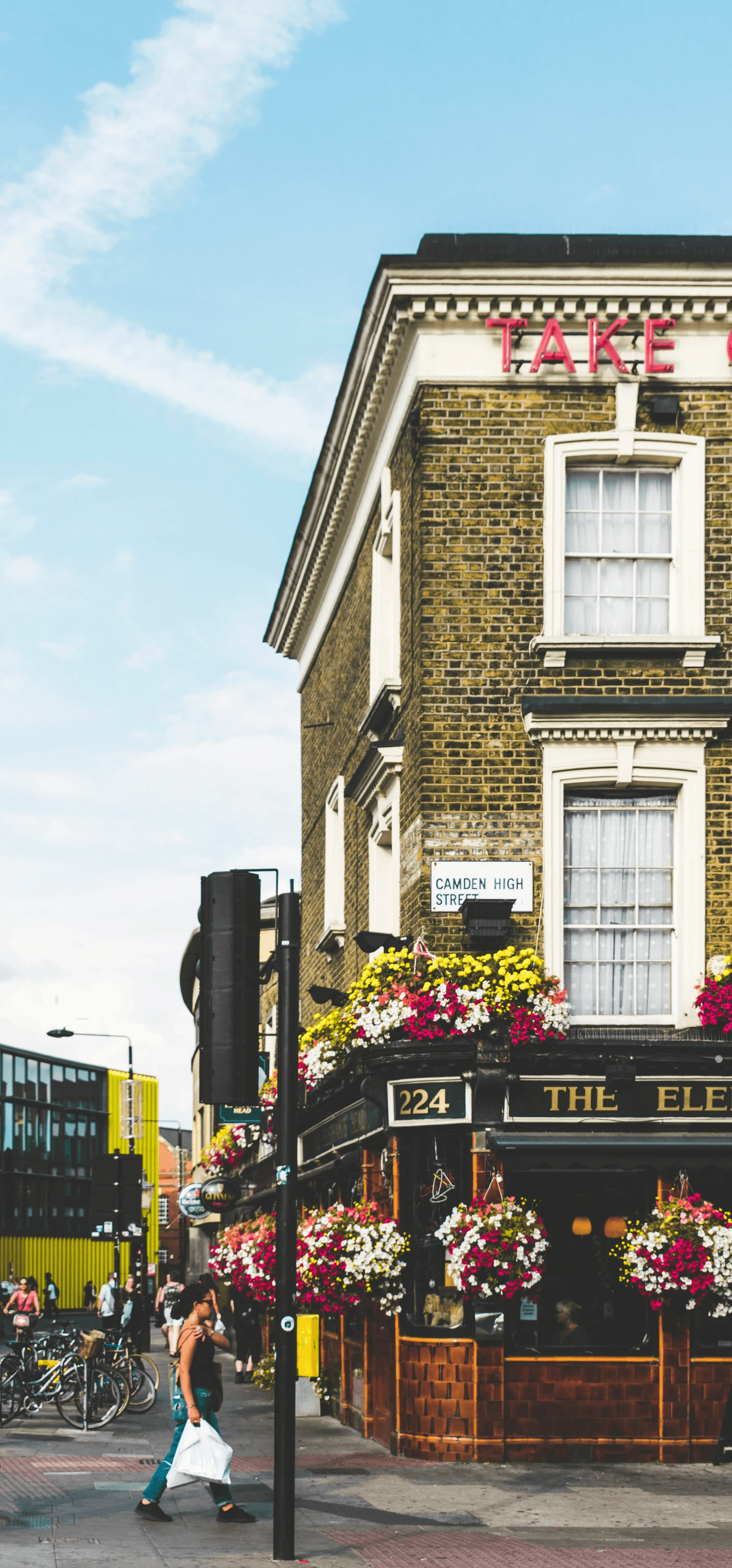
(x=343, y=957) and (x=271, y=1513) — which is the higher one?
(x=343, y=957)

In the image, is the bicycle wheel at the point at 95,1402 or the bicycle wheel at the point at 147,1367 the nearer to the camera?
the bicycle wheel at the point at 95,1402

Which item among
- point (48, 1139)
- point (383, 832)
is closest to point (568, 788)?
point (383, 832)

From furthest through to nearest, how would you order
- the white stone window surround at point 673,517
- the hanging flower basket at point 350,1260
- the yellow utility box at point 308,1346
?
the white stone window surround at point 673,517 → the hanging flower basket at point 350,1260 → the yellow utility box at point 308,1346

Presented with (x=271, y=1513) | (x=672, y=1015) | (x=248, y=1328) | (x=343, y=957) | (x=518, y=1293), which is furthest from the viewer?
(x=248, y=1328)

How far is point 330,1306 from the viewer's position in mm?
17625

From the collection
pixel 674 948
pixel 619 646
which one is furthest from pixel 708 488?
pixel 674 948


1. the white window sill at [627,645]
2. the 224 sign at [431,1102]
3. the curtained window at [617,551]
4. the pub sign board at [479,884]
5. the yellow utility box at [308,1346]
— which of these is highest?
the curtained window at [617,551]

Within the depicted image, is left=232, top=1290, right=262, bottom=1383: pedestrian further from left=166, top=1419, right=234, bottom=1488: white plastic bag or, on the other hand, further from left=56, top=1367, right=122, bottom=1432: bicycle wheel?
left=166, top=1419, right=234, bottom=1488: white plastic bag

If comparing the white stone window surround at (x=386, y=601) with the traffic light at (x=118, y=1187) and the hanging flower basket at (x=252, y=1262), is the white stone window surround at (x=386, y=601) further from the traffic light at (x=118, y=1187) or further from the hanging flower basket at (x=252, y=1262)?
the traffic light at (x=118, y=1187)

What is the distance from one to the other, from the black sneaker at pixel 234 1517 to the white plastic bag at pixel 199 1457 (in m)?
0.54

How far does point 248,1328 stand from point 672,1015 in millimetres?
15176

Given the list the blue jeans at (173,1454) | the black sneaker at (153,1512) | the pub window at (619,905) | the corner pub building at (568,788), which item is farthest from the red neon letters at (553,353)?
the black sneaker at (153,1512)

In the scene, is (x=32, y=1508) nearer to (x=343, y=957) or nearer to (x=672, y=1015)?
(x=672, y=1015)

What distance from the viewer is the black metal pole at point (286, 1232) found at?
36.1 ft
